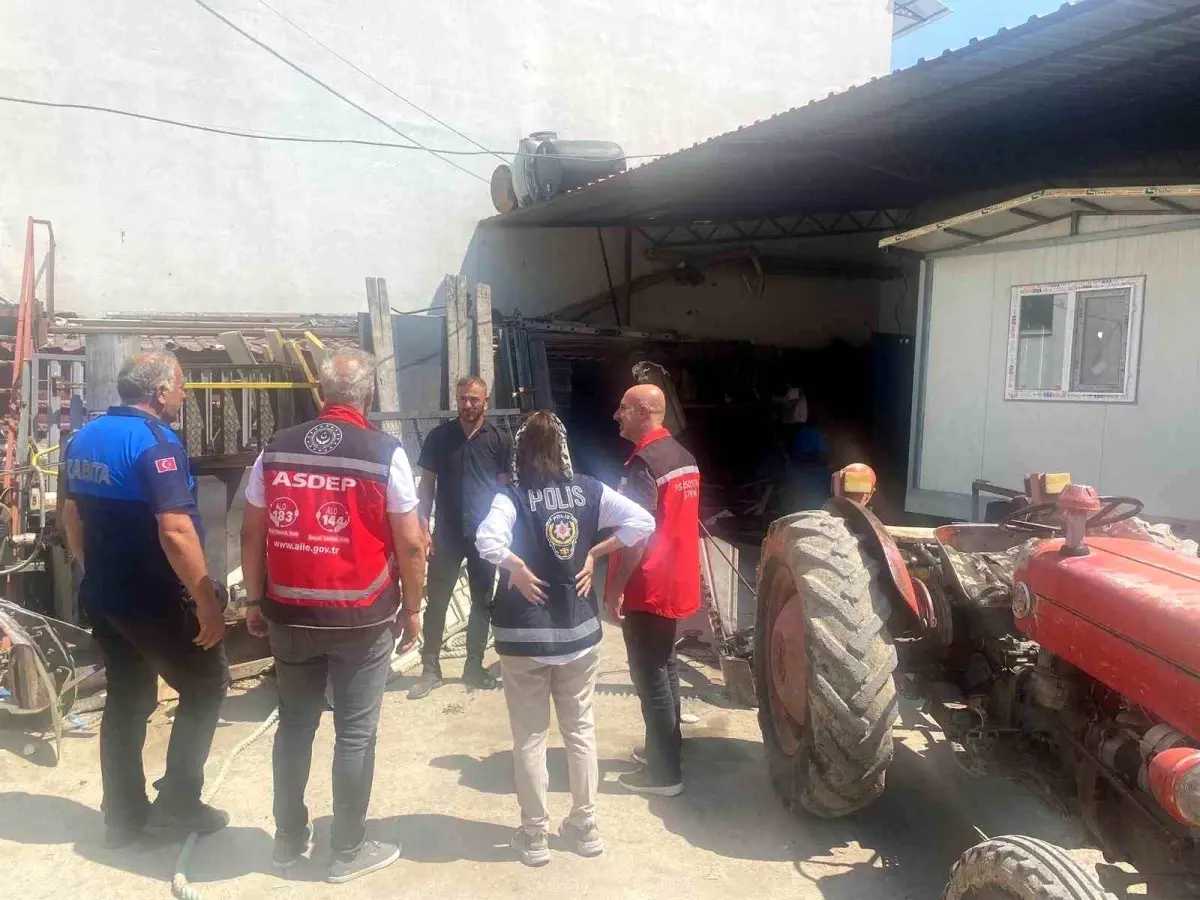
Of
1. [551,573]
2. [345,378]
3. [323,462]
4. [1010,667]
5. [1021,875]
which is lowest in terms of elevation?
[1021,875]

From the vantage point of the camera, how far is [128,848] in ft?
10.4

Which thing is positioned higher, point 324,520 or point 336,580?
point 324,520

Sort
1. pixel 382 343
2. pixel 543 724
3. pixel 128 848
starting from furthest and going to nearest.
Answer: pixel 382 343 < pixel 128 848 < pixel 543 724

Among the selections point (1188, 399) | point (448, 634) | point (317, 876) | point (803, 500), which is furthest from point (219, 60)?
point (1188, 399)

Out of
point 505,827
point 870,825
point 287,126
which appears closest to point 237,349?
point 505,827

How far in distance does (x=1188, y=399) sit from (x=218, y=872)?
6772 mm

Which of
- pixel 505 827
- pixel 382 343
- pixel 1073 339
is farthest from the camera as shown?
pixel 1073 339

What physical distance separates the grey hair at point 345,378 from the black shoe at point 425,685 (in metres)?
2.23

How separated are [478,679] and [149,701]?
1.99m

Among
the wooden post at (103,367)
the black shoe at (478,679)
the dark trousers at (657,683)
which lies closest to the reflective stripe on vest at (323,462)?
the dark trousers at (657,683)

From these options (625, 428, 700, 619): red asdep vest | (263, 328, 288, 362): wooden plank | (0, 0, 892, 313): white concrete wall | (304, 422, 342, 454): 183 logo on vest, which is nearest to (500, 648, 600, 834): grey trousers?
(625, 428, 700, 619): red asdep vest

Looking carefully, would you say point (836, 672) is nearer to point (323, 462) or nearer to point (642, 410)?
point (642, 410)

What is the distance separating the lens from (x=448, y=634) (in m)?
5.61

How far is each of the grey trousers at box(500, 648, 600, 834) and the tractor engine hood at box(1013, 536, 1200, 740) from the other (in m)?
1.51
